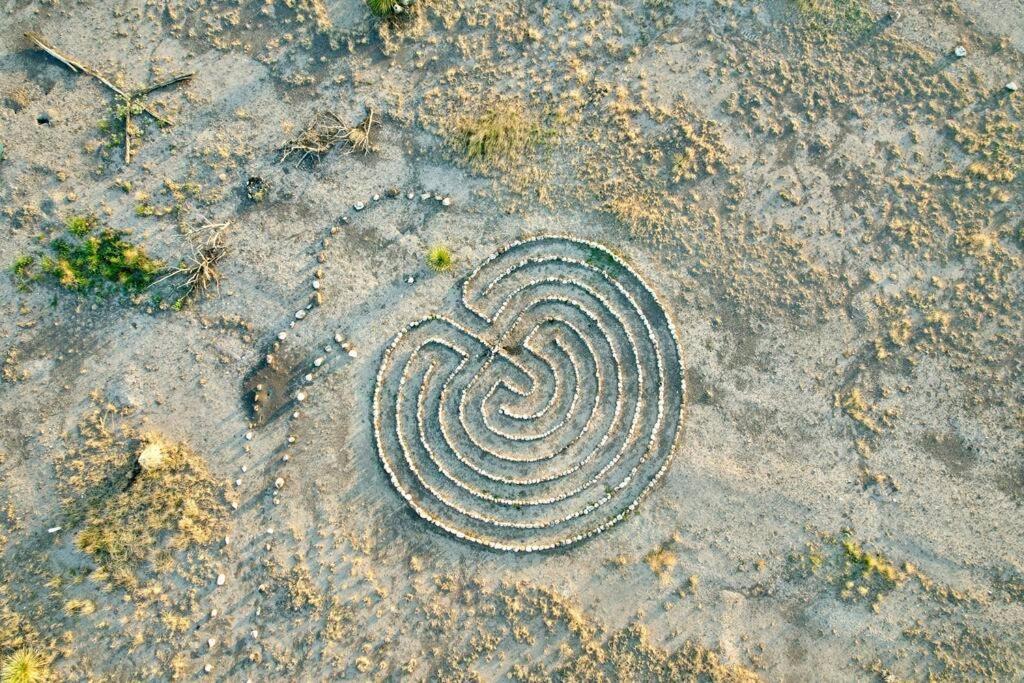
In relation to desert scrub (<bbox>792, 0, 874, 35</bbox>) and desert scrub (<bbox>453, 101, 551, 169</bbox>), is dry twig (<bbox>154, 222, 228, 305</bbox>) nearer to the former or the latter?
desert scrub (<bbox>453, 101, 551, 169</bbox>)

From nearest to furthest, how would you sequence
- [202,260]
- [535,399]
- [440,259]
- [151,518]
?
[151,518]
[202,260]
[440,259]
[535,399]

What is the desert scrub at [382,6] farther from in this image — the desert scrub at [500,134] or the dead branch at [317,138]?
the desert scrub at [500,134]

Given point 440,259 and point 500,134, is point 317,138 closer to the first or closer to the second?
point 440,259

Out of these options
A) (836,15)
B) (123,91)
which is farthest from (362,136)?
(836,15)

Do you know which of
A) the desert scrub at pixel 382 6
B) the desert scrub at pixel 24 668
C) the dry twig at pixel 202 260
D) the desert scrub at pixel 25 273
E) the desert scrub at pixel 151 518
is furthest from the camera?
the desert scrub at pixel 382 6

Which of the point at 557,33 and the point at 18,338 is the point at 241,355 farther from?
the point at 557,33

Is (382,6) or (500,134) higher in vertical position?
(382,6)

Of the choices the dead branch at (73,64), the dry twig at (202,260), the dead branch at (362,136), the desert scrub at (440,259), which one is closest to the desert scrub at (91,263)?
the dry twig at (202,260)
